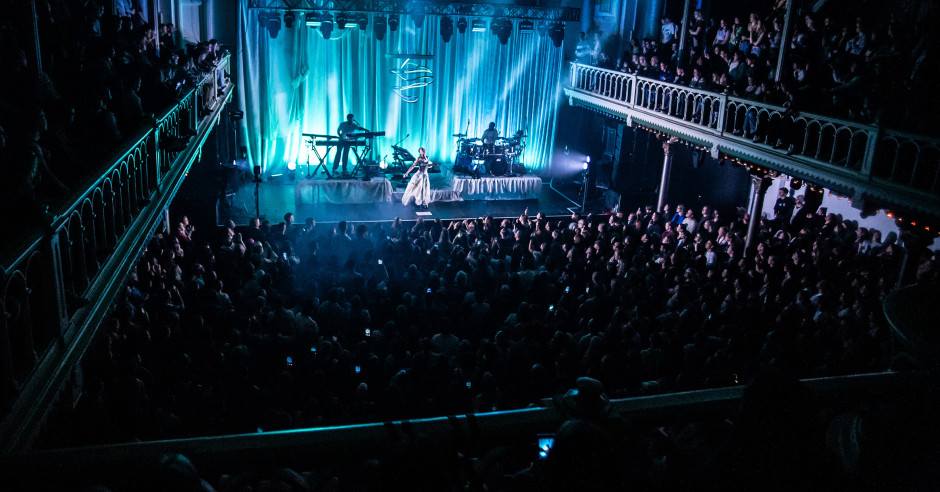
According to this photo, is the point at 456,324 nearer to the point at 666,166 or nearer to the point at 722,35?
the point at 666,166

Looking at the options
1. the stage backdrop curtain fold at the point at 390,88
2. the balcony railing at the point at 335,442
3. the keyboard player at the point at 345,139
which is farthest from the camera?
the stage backdrop curtain fold at the point at 390,88

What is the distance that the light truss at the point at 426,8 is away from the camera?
53.1ft

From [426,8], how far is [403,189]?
4.67m

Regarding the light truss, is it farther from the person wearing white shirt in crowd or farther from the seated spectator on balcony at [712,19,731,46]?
the person wearing white shirt in crowd

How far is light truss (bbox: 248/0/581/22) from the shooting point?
53.1 feet

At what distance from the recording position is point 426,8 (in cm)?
1678

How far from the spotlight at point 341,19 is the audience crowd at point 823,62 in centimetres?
709

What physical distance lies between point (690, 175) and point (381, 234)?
1043cm

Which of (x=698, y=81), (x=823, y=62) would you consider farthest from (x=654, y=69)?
(x=823, y=62)

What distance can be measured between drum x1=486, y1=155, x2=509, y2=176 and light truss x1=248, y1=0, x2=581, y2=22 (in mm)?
3724

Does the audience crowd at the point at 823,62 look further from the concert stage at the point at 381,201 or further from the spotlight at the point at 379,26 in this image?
the spotlight at the point at 379,26

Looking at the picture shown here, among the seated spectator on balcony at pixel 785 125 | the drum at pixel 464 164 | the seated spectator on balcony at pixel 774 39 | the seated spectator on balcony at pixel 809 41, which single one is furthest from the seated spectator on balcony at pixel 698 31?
the drum at pixel 464 164

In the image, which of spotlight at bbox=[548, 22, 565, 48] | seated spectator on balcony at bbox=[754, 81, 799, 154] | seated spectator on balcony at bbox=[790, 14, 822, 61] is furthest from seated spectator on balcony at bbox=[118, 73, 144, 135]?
spotlight at bbox=[548, 22, 565, 48]

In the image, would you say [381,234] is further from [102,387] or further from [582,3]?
[582,3]
